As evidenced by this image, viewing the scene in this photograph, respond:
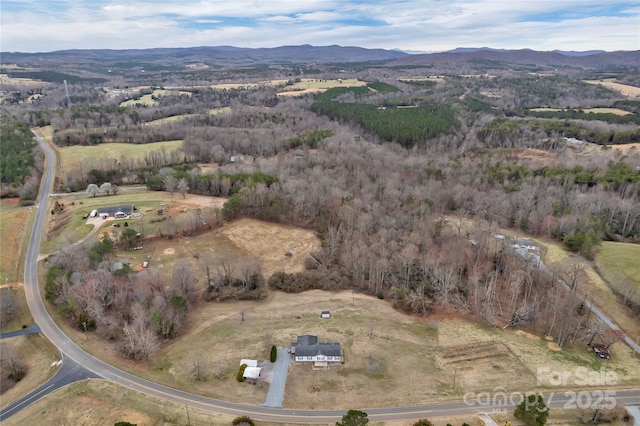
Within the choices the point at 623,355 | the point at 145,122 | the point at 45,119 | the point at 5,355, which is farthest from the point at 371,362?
the point at 45,119

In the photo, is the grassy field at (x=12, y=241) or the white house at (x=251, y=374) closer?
the white house at (x=251, y=374)

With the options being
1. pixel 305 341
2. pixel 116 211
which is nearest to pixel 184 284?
pixel 305 341

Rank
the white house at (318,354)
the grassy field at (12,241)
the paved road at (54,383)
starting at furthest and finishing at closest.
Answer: the grassy field at (12,241) → the white house at (318,354) → the paved road at (54,383)

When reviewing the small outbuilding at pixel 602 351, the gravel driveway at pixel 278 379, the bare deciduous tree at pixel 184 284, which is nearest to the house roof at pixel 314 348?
the gravel driveway at pixel 278 379

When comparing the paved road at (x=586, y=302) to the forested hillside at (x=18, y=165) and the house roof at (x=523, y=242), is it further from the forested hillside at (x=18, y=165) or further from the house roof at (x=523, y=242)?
the forested hillside at (x=18, y=165)

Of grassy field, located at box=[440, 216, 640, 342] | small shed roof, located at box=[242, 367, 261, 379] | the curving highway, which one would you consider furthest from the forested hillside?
grassy field, located at box=[440, 216, 640, 342]

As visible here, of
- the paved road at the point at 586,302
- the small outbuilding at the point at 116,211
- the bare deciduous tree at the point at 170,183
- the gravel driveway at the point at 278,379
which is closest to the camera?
the gravel driveway at the point at 278,379

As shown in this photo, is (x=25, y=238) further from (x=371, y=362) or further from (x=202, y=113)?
(x=202, y=113)
